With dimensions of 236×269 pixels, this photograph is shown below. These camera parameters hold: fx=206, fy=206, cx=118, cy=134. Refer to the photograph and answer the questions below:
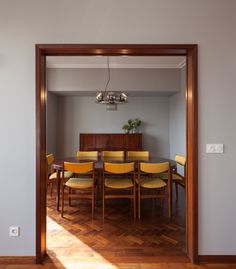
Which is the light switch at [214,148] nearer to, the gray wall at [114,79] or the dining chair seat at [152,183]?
the dining chair seat at [152,183]

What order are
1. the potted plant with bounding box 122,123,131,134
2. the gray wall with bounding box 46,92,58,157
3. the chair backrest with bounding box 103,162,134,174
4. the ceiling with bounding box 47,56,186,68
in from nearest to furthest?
the chair backrest with bounding box 103,162,134,174 < the ceiling with bounding box 47,56,186,68 < the gray wall with bounding box 46,92,58,157 < the potted plant with bounding box 122,123,131,134

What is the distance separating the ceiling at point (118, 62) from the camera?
4.66 metres

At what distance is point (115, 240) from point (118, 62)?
3.82 m

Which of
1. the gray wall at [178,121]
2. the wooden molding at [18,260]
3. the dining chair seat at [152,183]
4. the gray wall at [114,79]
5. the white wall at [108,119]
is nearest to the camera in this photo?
the wooden molding at [18,260]

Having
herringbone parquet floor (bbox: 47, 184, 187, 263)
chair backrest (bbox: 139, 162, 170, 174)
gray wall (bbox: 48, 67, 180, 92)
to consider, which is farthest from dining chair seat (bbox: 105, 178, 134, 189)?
gray wall (bbox: 48, 67, 180, 92)

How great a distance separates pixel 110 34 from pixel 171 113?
13.8 ft

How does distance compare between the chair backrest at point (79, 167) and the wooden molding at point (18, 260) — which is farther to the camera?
the chair backrest at point (79, 167)

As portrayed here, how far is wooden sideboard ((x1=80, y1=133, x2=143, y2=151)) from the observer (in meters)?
5.67

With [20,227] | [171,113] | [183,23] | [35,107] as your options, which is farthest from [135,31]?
[171,113]

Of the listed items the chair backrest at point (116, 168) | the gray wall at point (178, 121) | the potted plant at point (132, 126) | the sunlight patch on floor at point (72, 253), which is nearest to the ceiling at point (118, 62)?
the gray wall at point (178, 121)

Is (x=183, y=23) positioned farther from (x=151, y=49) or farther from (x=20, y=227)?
(x=20, y=227)

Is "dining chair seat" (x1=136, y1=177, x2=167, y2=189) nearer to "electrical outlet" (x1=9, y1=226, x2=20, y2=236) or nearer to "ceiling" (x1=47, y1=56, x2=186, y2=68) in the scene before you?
"electrical outlet" (x1=9, y1=226, x2=20, y2=236)

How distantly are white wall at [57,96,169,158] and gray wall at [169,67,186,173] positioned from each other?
11.9 inches

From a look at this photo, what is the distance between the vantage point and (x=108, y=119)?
6.11 metres
